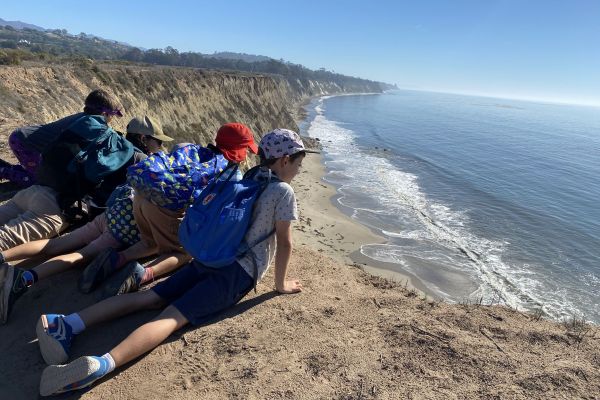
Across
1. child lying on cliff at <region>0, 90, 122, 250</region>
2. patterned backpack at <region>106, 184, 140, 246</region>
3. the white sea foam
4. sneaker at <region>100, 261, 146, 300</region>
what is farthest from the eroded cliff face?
the white sea foam

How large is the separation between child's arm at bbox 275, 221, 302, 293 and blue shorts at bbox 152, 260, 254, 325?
0.34m

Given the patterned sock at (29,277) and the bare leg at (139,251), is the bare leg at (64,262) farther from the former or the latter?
the bare leg at (139,251)

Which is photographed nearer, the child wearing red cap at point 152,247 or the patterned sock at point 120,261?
the child wearing red cap at point 152,247

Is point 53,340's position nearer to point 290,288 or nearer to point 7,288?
point 7,288

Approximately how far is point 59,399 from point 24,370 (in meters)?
0.56

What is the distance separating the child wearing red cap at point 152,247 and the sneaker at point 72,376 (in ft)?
3.48

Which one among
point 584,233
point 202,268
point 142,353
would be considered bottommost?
point 584,233

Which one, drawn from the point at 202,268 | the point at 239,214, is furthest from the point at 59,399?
the point at 239,214

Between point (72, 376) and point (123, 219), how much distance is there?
2075mm

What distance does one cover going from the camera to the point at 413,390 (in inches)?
120

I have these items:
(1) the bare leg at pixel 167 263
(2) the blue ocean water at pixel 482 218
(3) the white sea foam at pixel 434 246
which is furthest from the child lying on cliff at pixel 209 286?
(3) the white sea foam at pixel 434 246

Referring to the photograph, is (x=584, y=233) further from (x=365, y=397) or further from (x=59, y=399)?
(x=59, y=399)

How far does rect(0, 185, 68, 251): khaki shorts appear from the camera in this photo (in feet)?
14.3

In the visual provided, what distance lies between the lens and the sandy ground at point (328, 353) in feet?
9.84
